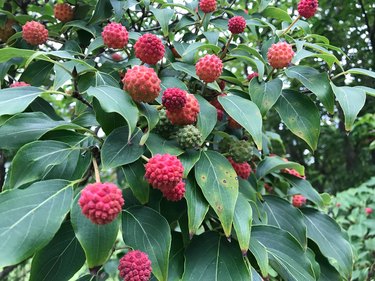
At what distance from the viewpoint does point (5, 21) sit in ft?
4.82

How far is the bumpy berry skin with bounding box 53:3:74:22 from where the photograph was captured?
150cm

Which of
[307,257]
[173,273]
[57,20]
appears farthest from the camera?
[57,20]

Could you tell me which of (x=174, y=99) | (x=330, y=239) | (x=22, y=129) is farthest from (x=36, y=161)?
(x=330, y=239)

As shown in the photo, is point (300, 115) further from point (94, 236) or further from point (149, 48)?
point (94, 236)

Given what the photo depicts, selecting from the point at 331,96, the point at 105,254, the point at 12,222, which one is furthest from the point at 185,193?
the point at 331,96

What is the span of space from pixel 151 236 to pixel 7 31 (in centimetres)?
100

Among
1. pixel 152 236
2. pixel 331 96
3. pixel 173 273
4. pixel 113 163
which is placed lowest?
pixel 173 273

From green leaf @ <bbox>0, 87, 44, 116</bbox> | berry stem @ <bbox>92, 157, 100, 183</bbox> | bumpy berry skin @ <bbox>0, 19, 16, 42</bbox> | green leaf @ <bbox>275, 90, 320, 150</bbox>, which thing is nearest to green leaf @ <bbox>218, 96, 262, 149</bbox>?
green leaf @ <bbox>275, 90, 320, 150</bbox>

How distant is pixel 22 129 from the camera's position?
1.00m

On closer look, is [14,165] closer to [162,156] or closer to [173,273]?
[162,156]

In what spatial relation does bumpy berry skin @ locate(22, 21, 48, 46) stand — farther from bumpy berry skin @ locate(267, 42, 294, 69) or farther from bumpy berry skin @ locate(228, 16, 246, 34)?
bumpy berry skin @ locate(267, 42, 294, 69)

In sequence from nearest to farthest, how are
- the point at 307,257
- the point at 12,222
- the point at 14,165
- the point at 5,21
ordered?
1. the point at 12,222
2. the point at 14,165
3. the point at 307,257
4. the point at 5,21

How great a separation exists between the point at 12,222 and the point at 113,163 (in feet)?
0.79

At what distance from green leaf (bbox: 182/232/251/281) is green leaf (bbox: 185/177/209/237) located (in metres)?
0.12
